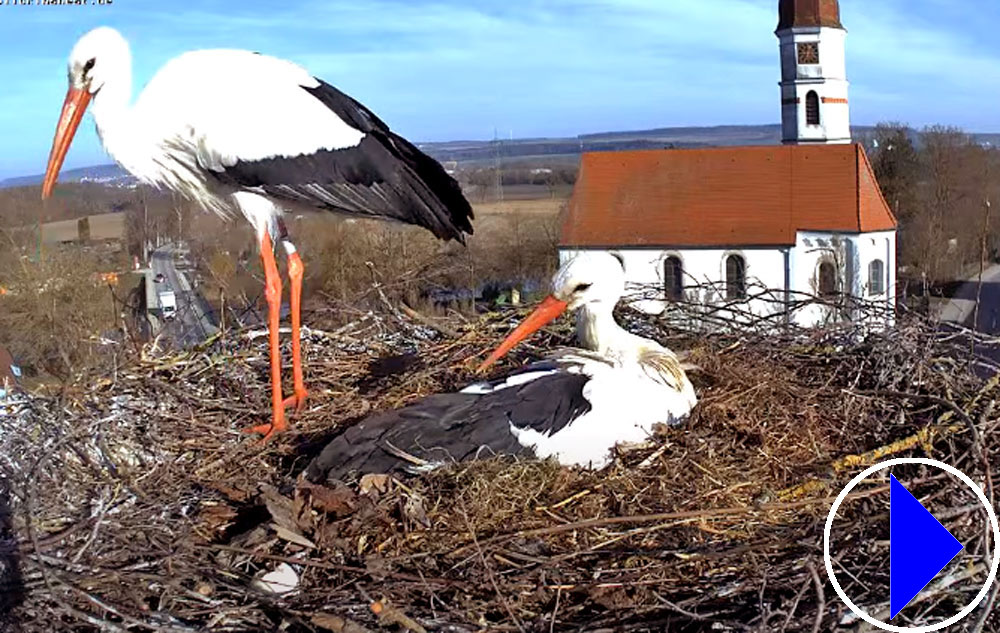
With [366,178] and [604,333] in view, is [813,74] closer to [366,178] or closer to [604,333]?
[366,178]

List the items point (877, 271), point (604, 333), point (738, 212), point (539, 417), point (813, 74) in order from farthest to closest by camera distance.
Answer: point (813, 74)
point (738, 212)
point (877, 271)
point (604, 333)
point (539, 417)

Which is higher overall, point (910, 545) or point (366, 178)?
point (366, 178)

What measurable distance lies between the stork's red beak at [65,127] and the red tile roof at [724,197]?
56.0 feet

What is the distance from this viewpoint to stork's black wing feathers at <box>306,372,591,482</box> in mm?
2555

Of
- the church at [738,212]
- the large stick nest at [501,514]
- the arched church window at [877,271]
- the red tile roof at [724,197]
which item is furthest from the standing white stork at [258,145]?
the arched church window at [877,271]

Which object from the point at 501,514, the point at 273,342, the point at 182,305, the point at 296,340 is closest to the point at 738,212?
the point at 182,305

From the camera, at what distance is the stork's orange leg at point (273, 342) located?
315 centimetres

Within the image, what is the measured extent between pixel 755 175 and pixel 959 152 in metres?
9.21

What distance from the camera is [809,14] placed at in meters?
27.4

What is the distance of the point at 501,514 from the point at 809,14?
1100 inches

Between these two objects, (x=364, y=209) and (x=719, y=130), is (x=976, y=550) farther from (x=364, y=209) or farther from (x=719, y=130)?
(x=719, y=130)

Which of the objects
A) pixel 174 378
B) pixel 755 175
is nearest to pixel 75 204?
pixel 174 378

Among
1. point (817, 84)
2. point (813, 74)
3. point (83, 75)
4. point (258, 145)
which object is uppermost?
point (813, 74)

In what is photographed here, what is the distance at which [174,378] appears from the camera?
3.51 m
